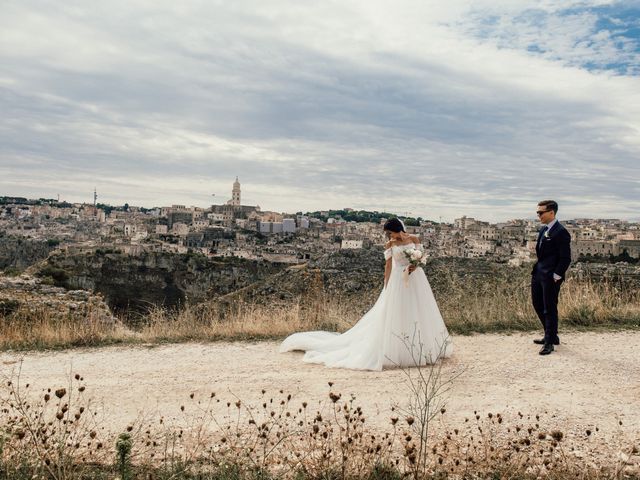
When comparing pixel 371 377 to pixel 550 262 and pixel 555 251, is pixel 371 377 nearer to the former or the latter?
pixel 550 262

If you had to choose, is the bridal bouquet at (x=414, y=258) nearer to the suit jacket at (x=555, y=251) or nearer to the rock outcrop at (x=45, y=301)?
the suit jacket at (x=555, y=251)

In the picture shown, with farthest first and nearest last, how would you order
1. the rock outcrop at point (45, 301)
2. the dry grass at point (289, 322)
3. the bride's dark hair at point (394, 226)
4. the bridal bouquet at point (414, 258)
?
the rock outcrop at point (45, 301) < the dry grass at point (289, 322) < the bride's dark hair at point (394, 226) < the bridal bouquet at point (414, 258)

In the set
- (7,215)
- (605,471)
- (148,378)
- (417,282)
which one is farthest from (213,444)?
(7,215)

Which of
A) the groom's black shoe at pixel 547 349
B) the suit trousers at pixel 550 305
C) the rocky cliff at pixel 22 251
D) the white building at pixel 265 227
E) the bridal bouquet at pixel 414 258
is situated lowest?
the rocky cliff at pixel 22 251

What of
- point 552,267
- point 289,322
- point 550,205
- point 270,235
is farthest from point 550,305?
point 270,235

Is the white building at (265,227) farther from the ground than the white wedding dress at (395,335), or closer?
farther from the ground

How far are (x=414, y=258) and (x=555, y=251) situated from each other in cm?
239

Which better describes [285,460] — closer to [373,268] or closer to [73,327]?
[73,327]

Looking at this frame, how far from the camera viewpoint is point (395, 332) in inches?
300

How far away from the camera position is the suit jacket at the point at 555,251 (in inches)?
315

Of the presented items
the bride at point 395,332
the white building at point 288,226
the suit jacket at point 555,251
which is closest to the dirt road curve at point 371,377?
the bride at point 395,332

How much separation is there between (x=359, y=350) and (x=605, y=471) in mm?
3997

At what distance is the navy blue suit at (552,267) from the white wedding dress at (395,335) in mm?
1732

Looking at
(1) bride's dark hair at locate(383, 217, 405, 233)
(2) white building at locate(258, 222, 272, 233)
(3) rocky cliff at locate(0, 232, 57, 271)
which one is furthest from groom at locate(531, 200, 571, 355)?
(2) white building at locate(258, 222, 272, 233)
